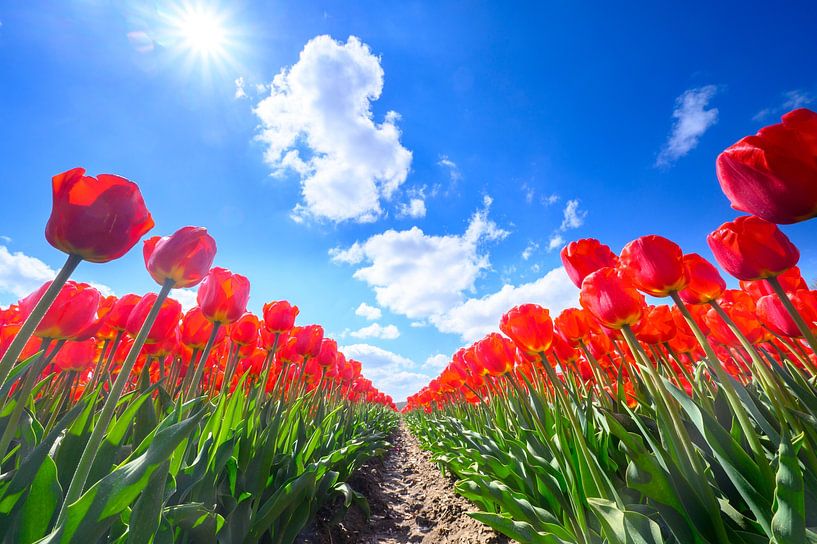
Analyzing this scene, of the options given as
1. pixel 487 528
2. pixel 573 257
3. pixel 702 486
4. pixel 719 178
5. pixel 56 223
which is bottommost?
pixel 487 528

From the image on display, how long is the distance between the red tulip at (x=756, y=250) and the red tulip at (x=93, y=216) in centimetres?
249

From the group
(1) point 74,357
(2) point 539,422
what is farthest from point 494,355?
(1) point 74,357

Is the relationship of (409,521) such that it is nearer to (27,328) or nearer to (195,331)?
(195,331)

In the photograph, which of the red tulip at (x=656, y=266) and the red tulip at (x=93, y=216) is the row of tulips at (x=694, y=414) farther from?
the red tulip at (x=93, y=216)

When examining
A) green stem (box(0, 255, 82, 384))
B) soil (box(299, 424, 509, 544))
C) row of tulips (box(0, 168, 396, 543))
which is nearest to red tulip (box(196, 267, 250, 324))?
row of tulips (box(0, 168, 396, 543))

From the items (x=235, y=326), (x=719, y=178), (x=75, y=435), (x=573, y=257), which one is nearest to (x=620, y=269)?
(x=573, y=257)

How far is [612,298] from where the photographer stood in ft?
6.25

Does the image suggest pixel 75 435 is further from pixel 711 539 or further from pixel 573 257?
pixel 573 257

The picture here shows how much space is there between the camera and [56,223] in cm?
116

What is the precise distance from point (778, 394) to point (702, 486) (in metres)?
0.58

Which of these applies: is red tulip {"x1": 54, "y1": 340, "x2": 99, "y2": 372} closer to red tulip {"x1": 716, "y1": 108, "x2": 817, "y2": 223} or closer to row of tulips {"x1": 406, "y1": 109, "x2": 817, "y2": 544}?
row of tulips {"x1": 406, "y1": 109, "x2": 817, "y2": 544}

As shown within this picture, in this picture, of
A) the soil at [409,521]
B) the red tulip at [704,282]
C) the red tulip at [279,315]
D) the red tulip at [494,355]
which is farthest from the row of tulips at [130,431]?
the red tulip at [704,282]

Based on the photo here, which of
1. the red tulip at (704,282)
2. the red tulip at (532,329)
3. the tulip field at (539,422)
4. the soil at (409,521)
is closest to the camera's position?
the tulip field at (539,422)

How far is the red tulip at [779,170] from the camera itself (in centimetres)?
111
